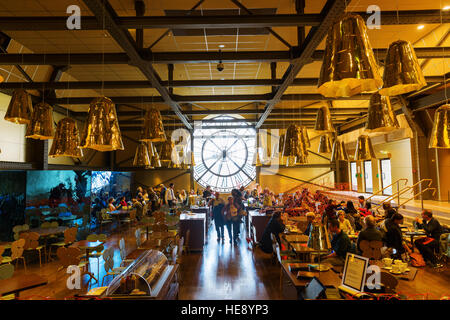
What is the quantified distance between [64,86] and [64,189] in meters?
3.82

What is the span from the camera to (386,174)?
48.5ft

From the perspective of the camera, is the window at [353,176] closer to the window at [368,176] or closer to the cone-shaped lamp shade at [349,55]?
the window at [368,176]

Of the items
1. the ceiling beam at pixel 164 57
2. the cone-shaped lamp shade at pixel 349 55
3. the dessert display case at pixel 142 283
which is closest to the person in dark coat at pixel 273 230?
the dessert display case at pixel 142 283

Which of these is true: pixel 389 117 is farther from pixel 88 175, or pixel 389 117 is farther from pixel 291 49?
pixel 88 175

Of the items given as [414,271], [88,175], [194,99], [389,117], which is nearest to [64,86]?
[194,99]

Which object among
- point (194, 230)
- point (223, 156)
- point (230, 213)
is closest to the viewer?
point (194, 230)

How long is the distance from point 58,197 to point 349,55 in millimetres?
9943

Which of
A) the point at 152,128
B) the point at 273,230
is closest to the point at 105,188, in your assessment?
the point at 273,230

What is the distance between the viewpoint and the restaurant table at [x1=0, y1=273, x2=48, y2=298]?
3439mm

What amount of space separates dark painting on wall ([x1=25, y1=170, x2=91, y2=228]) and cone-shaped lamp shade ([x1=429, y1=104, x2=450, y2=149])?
951 cm

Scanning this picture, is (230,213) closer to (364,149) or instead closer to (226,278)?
(226,278)

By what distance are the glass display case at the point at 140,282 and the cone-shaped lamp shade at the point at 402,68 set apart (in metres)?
3.08

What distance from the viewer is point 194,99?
333 inches

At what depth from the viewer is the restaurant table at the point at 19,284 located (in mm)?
3439
